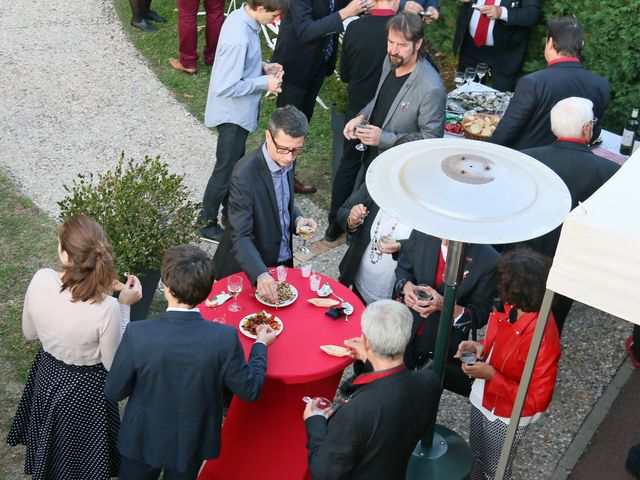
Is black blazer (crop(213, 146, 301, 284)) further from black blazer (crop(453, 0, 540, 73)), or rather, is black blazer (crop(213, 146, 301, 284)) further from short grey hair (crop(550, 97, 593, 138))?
black blazer (crop(453, 0, 540, 73))

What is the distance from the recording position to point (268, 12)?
634cm

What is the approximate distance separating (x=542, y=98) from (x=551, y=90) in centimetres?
9

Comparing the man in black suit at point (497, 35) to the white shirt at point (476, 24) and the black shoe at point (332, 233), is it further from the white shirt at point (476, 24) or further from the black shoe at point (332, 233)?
the black shoe at point (332, 233)

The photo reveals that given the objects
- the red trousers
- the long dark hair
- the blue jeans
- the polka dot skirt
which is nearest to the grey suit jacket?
the blue jeans

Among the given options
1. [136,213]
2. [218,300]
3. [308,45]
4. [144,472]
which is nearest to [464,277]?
[218,300]

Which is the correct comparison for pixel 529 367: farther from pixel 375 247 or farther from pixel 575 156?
pixel 575 156

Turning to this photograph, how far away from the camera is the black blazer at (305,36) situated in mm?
7090

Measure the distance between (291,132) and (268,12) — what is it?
196cm

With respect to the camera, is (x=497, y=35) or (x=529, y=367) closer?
(x=529, y=367)

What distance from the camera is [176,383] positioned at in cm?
380

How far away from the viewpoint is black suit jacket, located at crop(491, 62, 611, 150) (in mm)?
5930

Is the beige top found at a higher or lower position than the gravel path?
higher

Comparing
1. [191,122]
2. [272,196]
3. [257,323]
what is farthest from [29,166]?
[257,323]

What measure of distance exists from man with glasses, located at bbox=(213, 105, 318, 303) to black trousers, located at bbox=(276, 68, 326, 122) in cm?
255
